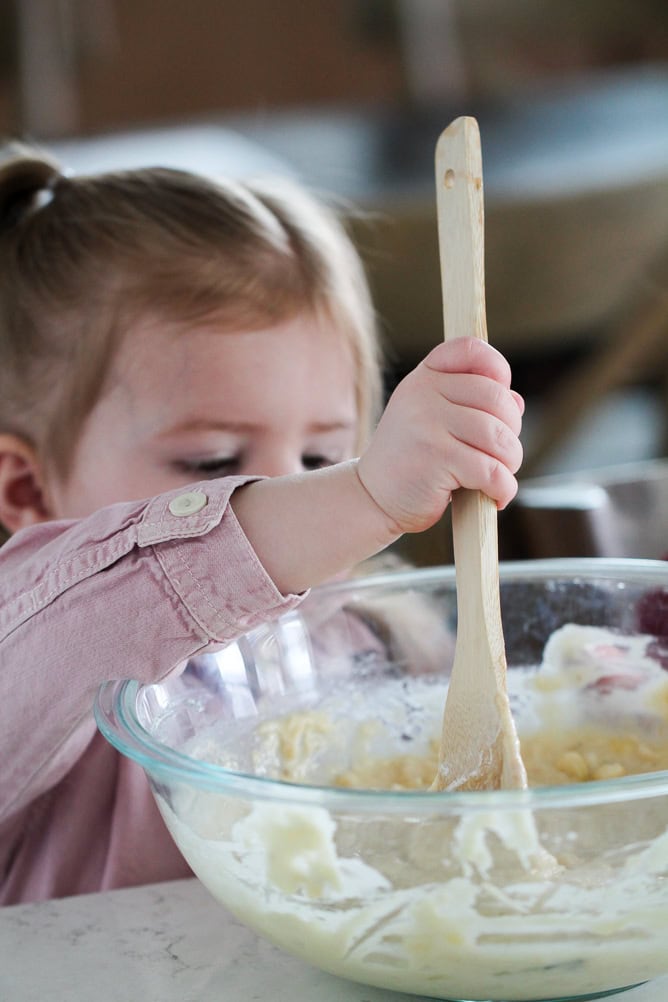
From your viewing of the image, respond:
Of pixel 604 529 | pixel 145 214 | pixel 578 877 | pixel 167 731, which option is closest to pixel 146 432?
pixel 145 214

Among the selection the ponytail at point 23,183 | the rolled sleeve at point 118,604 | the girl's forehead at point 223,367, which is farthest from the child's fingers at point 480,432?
the ponytail at point 23,183

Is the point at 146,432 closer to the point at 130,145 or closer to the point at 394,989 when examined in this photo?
the point at 394,989

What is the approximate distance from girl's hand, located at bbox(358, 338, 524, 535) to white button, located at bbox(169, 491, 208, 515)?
0.34ft

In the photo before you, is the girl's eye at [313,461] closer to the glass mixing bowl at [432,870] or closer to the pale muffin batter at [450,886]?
the glass mixing bowl at [432,870]

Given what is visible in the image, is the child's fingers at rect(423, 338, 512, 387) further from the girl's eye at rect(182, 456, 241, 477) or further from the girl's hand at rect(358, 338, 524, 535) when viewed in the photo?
the girl's eye at rect(182, 456, 241, 477)

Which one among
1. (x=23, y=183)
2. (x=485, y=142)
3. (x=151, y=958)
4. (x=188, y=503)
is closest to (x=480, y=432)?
(x=188, y=503)

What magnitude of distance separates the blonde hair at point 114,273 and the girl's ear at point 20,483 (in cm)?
1

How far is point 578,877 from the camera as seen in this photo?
1.55 feet

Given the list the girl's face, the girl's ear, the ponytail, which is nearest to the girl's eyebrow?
the girl's face

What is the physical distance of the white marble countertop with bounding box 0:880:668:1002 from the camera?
1.79ft

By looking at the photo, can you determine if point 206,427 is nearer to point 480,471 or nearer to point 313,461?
point 313,461

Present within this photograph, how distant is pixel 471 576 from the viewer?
0.61 metres

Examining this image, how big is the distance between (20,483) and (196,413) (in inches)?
7.7

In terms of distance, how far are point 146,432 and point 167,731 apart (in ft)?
1.22
